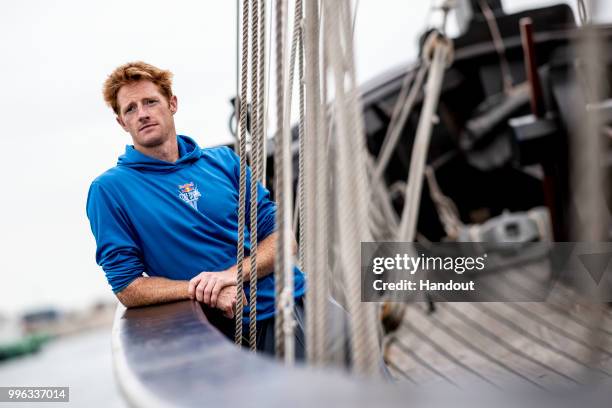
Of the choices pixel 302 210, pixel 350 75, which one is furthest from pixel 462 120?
pixel 350 75

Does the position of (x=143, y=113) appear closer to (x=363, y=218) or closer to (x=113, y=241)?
(x=113, y=241)

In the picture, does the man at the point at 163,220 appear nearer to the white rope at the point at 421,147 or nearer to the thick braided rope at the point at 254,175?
the thick braided rope at the point at 254,175

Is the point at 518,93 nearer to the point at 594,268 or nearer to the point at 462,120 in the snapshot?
the point at 462,120

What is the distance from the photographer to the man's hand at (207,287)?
1.09 metres

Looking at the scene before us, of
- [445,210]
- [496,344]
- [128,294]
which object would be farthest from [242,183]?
[445,210]

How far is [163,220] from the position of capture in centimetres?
120

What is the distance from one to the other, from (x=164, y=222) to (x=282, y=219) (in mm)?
525

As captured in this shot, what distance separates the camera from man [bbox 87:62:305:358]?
1139 mm

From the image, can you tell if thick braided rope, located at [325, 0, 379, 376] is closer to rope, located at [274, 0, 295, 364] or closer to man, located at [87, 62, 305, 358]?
rope, located at [274, 0, 295, 364]

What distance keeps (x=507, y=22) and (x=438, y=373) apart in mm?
2622

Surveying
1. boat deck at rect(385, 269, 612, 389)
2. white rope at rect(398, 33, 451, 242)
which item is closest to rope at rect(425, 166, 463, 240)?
boat deck at rect(385, 269, 612, 389)

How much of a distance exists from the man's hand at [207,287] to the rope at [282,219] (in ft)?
0.93

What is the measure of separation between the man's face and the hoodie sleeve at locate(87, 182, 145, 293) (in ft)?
0.48

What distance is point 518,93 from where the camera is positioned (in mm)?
3637
